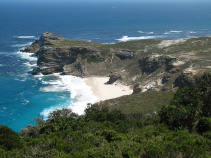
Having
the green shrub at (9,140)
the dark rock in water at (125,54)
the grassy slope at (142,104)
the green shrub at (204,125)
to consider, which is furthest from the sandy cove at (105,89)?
the green shrub at (9,140)

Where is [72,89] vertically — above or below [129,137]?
below

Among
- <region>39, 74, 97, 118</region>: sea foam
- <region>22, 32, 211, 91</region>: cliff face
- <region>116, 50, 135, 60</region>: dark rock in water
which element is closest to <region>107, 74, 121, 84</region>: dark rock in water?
<region>22, 32, 211, 91</region>: cliff face

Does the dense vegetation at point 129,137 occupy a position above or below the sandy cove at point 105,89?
above

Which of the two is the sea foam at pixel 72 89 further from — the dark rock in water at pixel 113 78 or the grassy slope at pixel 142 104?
the grassy slope at pixel 142 104

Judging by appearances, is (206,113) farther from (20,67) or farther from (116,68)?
(20,67)

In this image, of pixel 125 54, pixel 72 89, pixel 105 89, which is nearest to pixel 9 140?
pixel 72 89

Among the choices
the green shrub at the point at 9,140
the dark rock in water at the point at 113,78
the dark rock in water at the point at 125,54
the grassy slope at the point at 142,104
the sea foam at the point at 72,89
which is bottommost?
the sea foam at the point at 72,89

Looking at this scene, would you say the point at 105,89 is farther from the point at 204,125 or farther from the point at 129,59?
the point at 204,125

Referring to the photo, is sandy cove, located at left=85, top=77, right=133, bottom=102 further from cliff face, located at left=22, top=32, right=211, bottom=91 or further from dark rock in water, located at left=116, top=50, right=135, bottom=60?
dark rock in water, located at left=116, top=50, right=135, bottom=60
